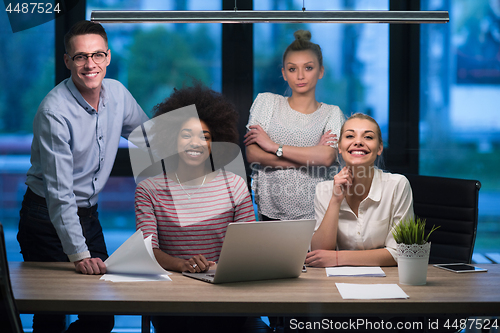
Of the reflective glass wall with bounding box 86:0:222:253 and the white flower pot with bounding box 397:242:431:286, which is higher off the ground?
the reflective glass wall with bounding box 86:0:222:253

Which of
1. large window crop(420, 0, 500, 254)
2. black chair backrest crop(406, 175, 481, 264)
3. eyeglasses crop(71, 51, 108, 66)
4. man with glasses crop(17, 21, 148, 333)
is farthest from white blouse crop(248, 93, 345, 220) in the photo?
large window crop(420, 0, 500, 254)

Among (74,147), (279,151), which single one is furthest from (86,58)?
(279,151)

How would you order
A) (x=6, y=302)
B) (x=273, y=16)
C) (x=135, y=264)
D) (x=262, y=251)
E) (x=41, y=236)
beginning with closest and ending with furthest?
(x=6, y=302) → (x=262, y=251) → (x=135, y=264) → (x=41, y=236) → (x=273, y=16)

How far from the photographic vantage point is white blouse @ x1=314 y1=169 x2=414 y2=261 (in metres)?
1.82

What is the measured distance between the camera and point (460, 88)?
328 cm

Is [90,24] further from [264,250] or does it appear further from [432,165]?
[432,165]

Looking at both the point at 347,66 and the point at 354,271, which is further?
the point at 347,66

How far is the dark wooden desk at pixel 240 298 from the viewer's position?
121cm

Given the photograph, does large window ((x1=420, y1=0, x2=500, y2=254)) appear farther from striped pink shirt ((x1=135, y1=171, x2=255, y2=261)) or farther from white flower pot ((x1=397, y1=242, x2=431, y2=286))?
white flower pot ((x1=397, y1=242, x2=431, y2=286))

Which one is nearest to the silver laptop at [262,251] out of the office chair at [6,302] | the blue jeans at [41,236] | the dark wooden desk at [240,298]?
the dark wooden desk at [240,298]

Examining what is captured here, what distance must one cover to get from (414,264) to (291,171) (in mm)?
1164

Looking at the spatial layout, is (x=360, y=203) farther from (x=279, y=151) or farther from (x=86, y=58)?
(x=86, y=58)

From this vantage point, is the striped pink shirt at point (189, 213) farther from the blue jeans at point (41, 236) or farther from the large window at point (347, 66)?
the large window at point (347, 66)

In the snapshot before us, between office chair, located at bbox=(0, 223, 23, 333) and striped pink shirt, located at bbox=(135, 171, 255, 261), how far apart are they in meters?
0.69
